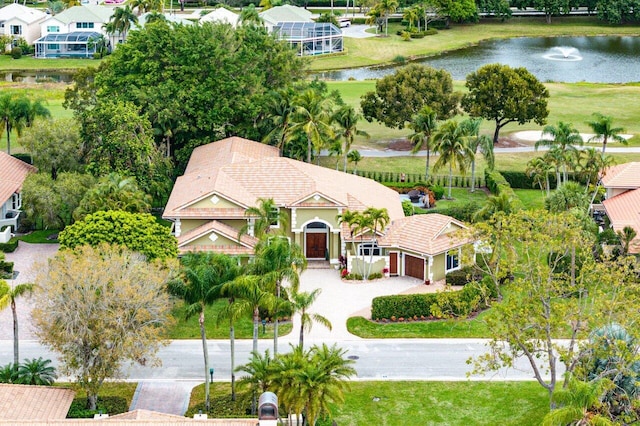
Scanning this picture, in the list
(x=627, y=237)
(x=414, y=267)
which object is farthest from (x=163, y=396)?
(x=627, y=237)

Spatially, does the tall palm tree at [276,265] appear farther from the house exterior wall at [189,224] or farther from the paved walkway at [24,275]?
the house exterior wall at [189,224]

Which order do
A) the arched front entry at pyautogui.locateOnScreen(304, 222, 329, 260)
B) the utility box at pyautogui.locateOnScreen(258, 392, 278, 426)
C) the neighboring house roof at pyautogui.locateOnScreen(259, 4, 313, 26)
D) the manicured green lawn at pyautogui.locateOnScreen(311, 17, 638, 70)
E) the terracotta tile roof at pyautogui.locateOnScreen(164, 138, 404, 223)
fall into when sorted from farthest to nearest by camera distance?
the neighboring house roof at pyautogui.locateOnScreen(259, 4, 313, 26)
the manicured green lawn at pyautogui.locateOnScreen(311, 17, 638, 70)
the arched front entry at pyautogui.locateOnScreen(304, 222, 329, 260)
the terracotta tile roof at pyautogui.locateOnScreen(164, 138, 404, 223)
the utility box at pyautogui.locateOnScreen(258, 392, 278, 426)

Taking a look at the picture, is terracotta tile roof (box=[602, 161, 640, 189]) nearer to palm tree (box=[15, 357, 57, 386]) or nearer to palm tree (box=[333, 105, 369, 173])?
palm tree (box=[333, 105, 369, 173])

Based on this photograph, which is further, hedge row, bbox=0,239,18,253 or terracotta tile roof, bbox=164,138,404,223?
hedge row, bbox=0,239,18,253

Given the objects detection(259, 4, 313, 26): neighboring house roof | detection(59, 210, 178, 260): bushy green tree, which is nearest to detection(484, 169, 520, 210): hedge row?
detection(59, 210, 178, 260): bushy green tree

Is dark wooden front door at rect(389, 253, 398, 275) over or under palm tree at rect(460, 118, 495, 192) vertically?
under

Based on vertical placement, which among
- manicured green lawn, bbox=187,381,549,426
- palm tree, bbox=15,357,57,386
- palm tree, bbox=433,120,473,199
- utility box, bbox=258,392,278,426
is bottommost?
manicured green lawn, bbox=187,381,549,426

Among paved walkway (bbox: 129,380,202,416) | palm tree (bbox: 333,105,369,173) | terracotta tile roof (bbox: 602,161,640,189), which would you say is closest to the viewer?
paved walkway (bbox: 129,380,202,416)

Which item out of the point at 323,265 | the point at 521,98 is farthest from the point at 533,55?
the point at 323,265
